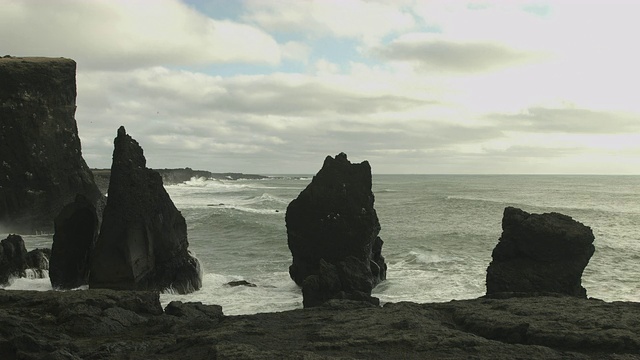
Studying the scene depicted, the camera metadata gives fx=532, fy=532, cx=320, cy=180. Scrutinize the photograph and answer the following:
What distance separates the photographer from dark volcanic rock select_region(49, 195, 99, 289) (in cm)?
2264

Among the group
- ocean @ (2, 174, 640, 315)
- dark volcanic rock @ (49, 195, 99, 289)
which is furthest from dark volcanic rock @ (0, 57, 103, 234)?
dark volcanic rock @ (49, 195, 99, 289)

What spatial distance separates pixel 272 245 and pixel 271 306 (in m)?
18.0

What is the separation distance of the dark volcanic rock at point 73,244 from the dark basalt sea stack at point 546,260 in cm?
1693

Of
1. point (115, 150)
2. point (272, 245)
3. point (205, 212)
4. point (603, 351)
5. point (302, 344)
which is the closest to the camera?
point (603, 351)

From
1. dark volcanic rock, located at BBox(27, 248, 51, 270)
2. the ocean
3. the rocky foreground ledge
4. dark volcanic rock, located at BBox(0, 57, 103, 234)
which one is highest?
dark volcanic rock, located at BBox(0, 57, 103, 234)

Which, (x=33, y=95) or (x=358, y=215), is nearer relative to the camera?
(x=358, y=215)

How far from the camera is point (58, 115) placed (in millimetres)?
46375

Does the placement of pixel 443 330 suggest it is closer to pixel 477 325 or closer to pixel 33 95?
pixel 477 325

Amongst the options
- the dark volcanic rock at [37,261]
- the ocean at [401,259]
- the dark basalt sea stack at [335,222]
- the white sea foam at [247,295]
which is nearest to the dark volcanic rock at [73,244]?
the ocean at [401,259]

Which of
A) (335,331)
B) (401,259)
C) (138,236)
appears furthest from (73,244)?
(401,259)

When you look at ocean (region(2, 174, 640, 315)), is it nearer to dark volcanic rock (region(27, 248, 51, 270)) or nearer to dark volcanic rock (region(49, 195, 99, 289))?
dark volcanic rock (region(49, 195, 99, 289))

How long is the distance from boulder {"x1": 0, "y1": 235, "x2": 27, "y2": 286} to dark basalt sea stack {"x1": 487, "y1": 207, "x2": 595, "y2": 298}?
19.7 meters

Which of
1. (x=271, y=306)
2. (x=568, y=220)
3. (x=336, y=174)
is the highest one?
(x=336, y=174)

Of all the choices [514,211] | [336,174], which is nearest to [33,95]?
[336,174]
